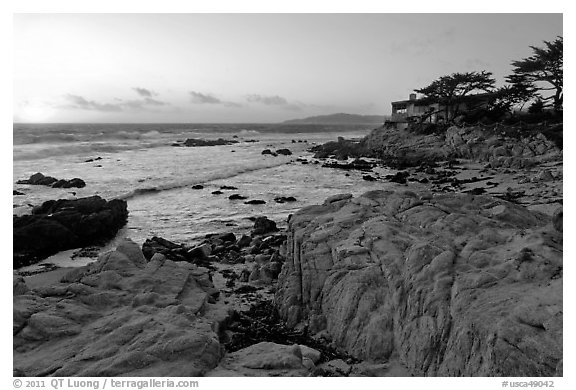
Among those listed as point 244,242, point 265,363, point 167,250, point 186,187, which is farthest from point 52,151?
point 265,363

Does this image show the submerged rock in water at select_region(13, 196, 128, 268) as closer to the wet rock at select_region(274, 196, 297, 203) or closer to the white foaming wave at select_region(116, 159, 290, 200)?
the white foaming wave at select_region(116, 159, 290, 200)

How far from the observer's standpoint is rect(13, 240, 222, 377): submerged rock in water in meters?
6.25

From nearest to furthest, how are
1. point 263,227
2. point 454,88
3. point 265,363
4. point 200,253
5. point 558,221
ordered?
point 265,363, point 558,221, point 200,253, point 263,227, point 454,88

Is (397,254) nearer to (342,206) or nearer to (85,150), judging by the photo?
(342,206)

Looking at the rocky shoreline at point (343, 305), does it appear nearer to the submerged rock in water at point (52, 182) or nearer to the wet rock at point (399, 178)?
the wet rock at point (399, 178)

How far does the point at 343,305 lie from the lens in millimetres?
7602

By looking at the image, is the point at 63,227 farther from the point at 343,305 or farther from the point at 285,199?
the point at 343,305

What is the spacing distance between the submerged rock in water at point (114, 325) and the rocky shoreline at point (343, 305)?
0.08 ft

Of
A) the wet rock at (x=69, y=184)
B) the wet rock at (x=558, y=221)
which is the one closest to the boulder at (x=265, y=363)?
the wet rock at (x=558, y=221)

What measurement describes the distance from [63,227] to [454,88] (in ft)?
127

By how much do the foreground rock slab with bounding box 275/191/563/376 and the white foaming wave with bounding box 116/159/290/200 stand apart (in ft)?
55.2

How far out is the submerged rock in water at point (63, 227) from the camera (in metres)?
13.8

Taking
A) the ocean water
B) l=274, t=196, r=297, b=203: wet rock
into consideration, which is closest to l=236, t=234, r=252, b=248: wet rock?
the ocean water

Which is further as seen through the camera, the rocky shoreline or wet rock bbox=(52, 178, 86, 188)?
wet rock bbox=(52, 178, 86, 188)
